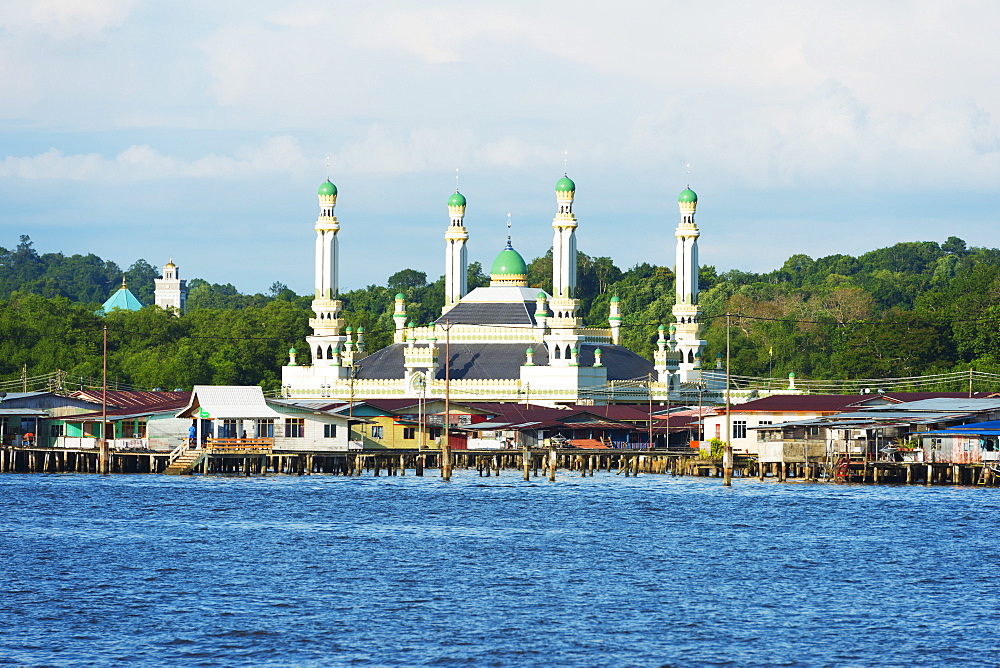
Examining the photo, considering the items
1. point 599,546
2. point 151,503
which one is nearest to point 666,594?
point 599,546

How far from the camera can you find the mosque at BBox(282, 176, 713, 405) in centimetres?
14738

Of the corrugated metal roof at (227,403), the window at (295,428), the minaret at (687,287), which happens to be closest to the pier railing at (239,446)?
the corrugated metal roof at (227,403)

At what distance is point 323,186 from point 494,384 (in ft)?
87.7

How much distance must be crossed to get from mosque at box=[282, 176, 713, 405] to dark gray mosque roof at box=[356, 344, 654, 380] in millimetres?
119

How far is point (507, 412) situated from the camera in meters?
131

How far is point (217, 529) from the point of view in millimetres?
64625

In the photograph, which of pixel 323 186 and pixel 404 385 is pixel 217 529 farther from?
pixel 323 186

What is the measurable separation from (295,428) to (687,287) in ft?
209

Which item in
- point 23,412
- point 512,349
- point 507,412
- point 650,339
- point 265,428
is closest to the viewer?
point 265,428

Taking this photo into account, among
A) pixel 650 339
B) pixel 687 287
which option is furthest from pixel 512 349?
pixel 650 339

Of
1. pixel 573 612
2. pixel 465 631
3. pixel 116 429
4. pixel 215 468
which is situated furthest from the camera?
pixel 116 429

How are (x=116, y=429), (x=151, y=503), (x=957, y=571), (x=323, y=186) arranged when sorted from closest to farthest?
(x=957, y=571), (x=151, y=503), (x=116, y=429), (x=323, y=186)

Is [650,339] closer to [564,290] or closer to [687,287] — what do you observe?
[687,287]

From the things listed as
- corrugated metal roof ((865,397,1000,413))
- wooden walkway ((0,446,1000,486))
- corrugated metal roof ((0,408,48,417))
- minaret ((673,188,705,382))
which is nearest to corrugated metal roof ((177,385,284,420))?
wooden walkway ((0,446,1000,486))
